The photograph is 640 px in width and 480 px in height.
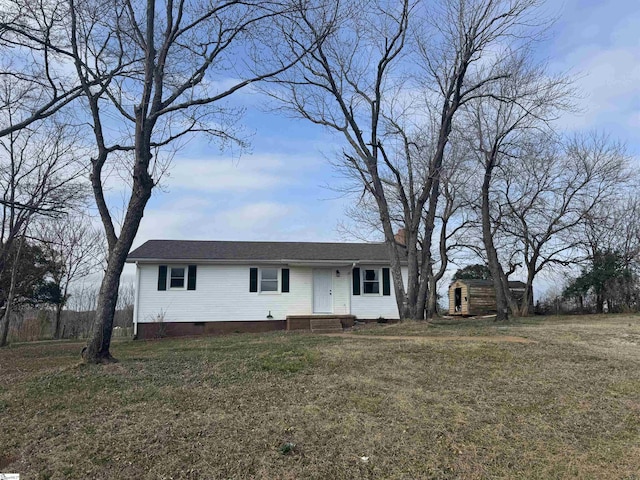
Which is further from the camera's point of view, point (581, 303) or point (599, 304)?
point (581, 303)

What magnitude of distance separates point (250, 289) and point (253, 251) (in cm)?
169

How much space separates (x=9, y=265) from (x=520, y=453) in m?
20.5

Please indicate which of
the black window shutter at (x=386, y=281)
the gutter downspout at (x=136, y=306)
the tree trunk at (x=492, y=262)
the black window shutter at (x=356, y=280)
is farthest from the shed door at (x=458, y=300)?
the gutter downspout at (x=136, y=306)

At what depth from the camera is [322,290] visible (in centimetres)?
1755

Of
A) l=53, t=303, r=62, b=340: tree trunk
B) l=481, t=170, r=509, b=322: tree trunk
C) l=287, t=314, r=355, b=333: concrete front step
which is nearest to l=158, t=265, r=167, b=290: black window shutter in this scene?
l=287, t=314, r=355, b=333: concrete front step

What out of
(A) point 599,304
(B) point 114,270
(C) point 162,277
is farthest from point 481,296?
(B) point 114,270

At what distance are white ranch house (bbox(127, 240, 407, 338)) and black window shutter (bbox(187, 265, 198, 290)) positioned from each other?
4 cm

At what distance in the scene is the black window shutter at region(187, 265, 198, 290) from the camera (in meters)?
16.7

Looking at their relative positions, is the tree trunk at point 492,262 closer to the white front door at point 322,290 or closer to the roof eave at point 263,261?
the roof eave at point 263,261

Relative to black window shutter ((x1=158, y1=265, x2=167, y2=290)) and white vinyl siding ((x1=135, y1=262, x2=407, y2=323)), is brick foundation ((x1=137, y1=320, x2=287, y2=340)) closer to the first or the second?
white vinyl siding ((x1=135, y1=262, x2=407, y2=323))

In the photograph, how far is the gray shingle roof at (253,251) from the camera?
1672cm

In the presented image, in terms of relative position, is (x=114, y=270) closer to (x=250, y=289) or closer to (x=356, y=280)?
(x=250, y=289)

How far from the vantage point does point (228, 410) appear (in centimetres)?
484

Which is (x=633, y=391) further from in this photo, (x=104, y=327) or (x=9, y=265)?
(x=9, y=265)
